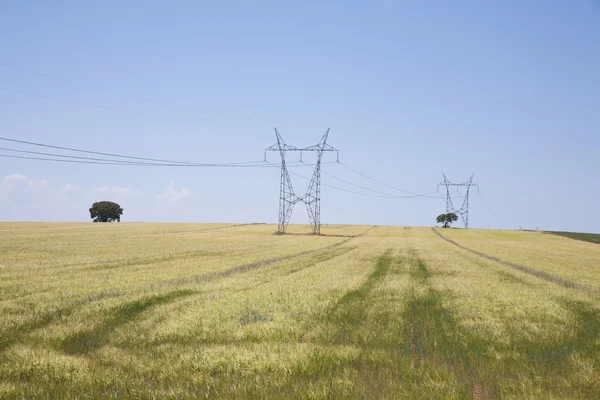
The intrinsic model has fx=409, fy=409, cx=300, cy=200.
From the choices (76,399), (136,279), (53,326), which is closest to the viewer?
(76,399)

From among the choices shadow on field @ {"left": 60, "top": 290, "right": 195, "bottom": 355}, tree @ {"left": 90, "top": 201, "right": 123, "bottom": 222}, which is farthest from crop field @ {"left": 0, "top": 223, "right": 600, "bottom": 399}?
tree @ {"left": 90, "top": 201, "right": 123, "bottom": 222}

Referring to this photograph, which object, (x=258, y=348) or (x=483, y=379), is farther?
(x=258, y=348)

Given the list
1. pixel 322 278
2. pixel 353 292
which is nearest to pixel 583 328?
pixel 353 292

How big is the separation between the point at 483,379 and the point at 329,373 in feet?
9.22

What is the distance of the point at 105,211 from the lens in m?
132

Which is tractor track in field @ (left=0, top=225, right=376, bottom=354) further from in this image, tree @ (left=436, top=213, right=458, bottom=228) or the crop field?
tree @ (left=436, top=213, right=458, bottom=228)

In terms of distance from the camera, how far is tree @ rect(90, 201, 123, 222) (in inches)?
5182

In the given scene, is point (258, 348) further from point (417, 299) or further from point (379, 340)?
point (417, 299)

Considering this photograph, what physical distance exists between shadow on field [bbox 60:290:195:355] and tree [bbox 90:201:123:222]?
129833mm

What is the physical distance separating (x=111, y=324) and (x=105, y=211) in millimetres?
134144

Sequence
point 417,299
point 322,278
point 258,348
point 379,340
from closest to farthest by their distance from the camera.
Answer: point 258,348, point 379,340, point 417,299, point 322,278

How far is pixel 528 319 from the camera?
1217 centimetres

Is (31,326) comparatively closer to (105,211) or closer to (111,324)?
(111,324)

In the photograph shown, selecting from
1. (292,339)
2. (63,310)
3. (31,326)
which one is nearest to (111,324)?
(31,326)
